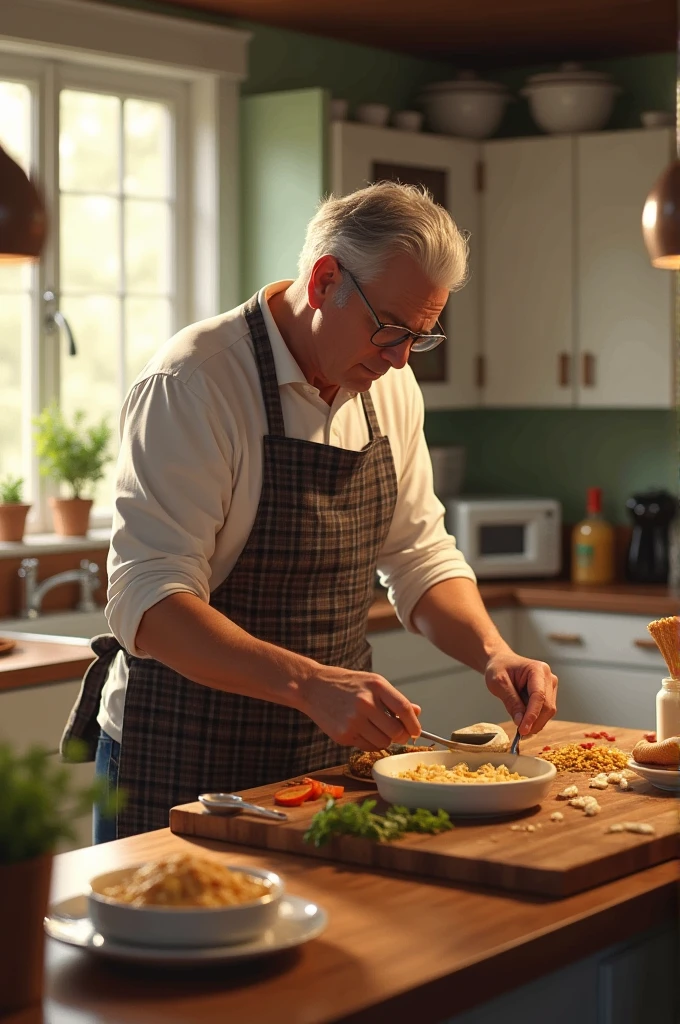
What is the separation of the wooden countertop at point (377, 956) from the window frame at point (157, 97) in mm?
2435

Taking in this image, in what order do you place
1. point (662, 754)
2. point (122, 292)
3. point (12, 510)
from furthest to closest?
point (122, 292), point (12, 510), point (662, 754)

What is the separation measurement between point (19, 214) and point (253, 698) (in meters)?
0.73

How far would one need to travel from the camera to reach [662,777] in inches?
71.3

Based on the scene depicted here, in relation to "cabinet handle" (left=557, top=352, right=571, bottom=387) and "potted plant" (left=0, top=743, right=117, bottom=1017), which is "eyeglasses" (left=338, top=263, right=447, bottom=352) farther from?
"cabinet handle" (left=557, top=352, right=571, bottom=387)

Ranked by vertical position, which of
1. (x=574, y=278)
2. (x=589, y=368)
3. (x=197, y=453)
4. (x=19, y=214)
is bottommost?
(x=197, y=453)

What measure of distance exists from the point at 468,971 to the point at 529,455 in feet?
12.0

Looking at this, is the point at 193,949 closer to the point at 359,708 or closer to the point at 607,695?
the point at 359,708

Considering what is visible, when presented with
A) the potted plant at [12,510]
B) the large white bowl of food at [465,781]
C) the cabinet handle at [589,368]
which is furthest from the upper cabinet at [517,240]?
the large white bowl of food at [465,781]

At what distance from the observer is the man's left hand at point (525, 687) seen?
78.2 inches

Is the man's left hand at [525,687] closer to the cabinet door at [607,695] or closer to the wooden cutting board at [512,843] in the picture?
the wooden cutting board at [512,843]

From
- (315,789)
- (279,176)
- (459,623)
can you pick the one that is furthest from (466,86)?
(315,789)

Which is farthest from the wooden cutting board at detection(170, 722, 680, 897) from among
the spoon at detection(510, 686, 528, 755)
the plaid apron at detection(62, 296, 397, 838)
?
the plaid apron at detection(62, 296, 397, 838)

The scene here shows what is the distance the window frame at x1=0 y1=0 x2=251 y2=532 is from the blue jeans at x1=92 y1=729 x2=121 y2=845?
1772 mm

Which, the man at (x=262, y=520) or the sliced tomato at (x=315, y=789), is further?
the man at (x=262, y=520)
